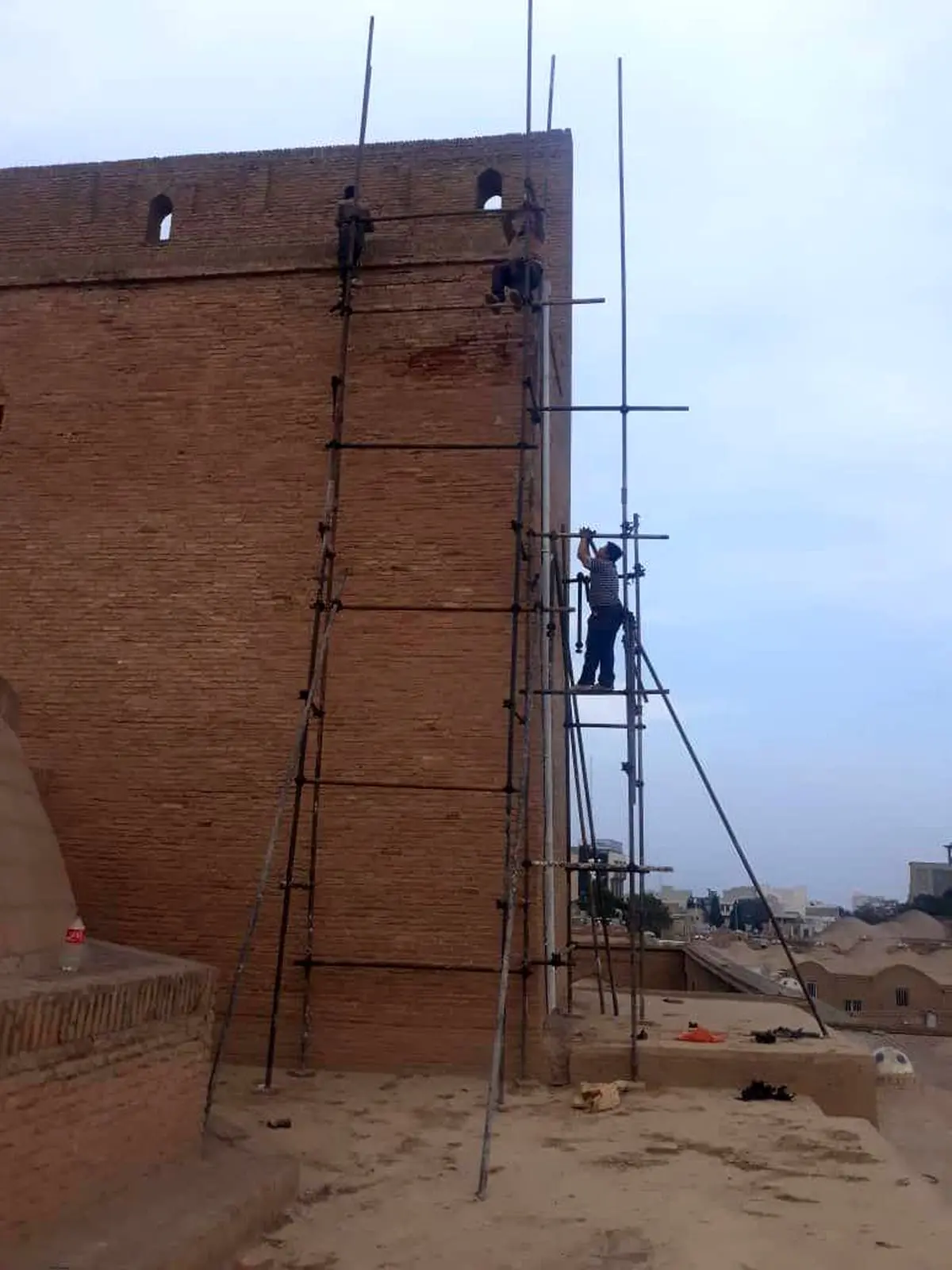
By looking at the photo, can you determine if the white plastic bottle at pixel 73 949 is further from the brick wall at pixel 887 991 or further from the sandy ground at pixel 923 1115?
the brick wall at pixel 887 991

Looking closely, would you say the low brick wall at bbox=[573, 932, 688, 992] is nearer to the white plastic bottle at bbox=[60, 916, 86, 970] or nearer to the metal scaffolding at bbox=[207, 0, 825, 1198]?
the metal scaffolding at bbox=[207, 0, 825, 1198]

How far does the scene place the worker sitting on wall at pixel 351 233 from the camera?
28.8ft

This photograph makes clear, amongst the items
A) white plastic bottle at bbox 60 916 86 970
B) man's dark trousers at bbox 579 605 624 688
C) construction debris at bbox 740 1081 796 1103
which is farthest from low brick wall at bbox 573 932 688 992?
white plastic bottle at bbox 60 916 86 970

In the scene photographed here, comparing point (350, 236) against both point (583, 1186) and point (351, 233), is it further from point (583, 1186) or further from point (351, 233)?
point (583, 1186)

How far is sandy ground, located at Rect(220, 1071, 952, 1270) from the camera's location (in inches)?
180

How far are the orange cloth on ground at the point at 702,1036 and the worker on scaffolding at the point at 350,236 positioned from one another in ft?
19.8

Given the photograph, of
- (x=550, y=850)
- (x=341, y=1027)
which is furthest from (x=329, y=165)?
(x=341, y=1027)

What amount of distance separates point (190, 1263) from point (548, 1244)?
1497 mm

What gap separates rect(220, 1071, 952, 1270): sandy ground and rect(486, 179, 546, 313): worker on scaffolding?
5.74 metres

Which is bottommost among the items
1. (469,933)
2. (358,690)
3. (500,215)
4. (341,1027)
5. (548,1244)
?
(548,1244)

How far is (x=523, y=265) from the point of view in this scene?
27.9 feet

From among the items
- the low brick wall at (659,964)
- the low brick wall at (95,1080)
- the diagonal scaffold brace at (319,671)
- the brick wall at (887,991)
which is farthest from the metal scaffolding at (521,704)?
the brick wall at (887,991)

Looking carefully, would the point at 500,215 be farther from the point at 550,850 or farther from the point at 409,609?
the point at 550,850

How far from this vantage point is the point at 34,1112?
4.06 meters
